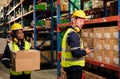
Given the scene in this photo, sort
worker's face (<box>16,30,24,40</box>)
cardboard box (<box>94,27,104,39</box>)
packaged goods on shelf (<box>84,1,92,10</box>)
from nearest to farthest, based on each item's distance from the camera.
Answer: worker's face (<box>16,30,24,40</box>) → cardboard box (<box>94,27,104,39</box>) → packaged goods on shelf (<box>84,1,92,10</box>)

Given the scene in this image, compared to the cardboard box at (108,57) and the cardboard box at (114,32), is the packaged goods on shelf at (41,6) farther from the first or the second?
the cardboard box at (114,32)

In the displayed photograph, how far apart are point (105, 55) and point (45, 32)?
6269mm

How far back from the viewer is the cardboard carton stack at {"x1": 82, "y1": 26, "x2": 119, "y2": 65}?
13.7 feet

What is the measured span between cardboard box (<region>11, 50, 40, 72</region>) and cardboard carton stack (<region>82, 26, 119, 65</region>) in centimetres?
129

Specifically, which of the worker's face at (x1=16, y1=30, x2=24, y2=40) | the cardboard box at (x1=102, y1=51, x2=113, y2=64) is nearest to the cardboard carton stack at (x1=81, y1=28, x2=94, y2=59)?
the cardboard box at (x1=102, y1=51, x2=113, y2=64)

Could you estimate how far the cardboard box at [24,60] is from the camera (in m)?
3.83

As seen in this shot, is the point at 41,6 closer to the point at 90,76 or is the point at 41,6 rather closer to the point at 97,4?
the point at 97,4

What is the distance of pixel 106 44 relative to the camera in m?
4.43

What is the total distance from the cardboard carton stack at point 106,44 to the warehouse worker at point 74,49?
52 cm

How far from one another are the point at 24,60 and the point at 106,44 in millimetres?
1531

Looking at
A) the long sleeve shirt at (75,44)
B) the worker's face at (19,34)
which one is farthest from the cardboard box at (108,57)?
the worker's face at (19,34)

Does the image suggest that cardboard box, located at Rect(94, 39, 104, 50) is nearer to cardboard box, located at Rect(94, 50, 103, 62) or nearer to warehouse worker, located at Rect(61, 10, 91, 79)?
cardboard box, located at Rect(94, 50, 103, 62)

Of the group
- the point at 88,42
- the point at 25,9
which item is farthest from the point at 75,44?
the point at 25,9

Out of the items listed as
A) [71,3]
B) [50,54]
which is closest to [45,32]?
[50,54]
